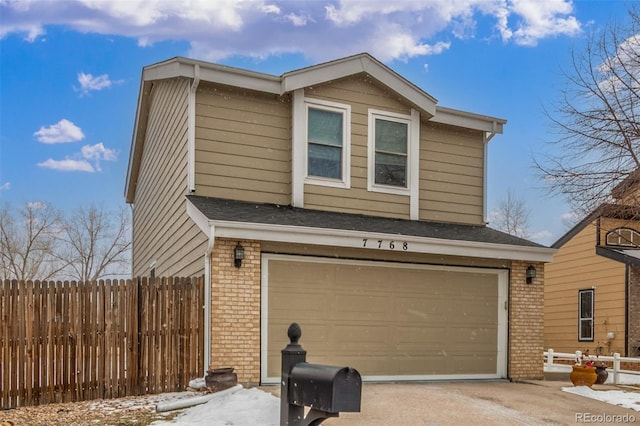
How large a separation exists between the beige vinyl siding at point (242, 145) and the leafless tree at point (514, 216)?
23.9 metres

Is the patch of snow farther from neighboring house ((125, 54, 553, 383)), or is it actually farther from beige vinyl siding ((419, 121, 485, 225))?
beige vinyl siding ((419, 121, 485, 225))

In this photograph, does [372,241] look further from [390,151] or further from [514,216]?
[514,216]

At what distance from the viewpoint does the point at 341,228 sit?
392 inches

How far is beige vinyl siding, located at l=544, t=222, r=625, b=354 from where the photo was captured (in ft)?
54.1

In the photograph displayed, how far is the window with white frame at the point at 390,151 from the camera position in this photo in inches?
469

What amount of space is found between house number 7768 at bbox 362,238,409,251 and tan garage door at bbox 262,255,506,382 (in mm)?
480

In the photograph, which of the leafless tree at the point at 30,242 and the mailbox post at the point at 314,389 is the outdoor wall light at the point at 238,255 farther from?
the leafless tree at the point at 30,242

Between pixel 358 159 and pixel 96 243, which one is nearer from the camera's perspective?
pixel 358 159

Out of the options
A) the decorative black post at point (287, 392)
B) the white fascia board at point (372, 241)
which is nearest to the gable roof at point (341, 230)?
the white fascia board at point (372, 241)

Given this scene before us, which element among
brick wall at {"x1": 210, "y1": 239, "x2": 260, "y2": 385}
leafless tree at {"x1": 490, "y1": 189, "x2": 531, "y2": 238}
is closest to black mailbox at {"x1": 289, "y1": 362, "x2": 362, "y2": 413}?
brick wall at {"x1": 210, "y1": 239, "x2": 260, "y2": 385}

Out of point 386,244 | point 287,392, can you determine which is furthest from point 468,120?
point 287,392

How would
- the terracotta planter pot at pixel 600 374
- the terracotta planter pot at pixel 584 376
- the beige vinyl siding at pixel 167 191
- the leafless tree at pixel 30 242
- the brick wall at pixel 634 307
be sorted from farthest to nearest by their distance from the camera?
the leafless tree at pixel 30 242
the brick wall at pixel 634 307
the terracotta planter pot at pixel 600 374
the beige vinyl siding at pixel 167 191
the terracotta planter pot at pixel 584 376

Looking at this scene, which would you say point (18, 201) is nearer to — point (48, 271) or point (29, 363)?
point (48, 271)

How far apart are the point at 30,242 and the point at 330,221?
23454 millimetres
